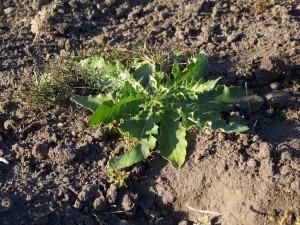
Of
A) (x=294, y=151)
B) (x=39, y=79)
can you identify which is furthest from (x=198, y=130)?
(x=39, y=79)

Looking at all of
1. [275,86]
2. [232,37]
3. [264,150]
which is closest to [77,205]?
[264,150]

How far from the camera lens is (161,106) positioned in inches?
159

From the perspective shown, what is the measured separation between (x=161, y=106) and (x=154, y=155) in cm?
39

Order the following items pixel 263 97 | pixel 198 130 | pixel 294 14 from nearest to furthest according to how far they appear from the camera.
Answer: pixel 198 130
pixel 263 97
pixel 294 14

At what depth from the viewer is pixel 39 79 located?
4.45 m

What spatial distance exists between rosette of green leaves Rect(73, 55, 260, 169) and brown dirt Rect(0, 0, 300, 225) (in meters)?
0.14

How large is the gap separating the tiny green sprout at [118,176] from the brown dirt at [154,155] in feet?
0.19

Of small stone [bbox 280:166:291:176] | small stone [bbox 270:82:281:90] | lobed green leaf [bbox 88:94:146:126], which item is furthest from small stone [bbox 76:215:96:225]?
small stone [bbox 270:82:281:90]

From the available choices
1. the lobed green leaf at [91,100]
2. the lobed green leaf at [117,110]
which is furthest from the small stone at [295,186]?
the lobed green leaf at [91,100]

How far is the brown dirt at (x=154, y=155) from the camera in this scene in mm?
3627

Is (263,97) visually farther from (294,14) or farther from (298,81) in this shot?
(294,14)

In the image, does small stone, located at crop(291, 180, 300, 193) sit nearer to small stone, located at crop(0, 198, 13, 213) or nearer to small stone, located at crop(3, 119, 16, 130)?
small stone, located at crop(0, 198, 13, 213)

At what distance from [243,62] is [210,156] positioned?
1.11 metres

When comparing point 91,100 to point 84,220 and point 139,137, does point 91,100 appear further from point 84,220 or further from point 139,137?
point 84,220
